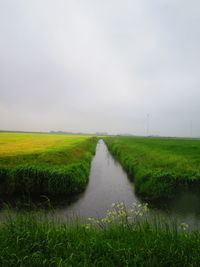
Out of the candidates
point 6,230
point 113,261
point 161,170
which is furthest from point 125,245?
point 161,170

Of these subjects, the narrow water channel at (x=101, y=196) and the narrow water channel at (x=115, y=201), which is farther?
the narrow water channel at (x=101, y=196)

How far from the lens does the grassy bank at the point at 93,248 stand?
2412 mm

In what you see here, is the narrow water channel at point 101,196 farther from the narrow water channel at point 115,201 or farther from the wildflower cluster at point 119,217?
the wildflower cluster at point 119,217

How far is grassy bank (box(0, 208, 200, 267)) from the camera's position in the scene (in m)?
2.41

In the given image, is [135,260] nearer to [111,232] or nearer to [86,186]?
[111,232]

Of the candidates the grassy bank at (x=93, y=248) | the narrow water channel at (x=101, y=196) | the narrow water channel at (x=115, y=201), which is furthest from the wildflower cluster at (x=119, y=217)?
the narrow water channel at (x=101, y=196)

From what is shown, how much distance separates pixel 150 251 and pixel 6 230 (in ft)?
12.2

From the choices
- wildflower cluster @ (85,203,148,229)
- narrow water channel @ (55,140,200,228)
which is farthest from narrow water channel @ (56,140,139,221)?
wildflower cluster @ (85,203,148,229)

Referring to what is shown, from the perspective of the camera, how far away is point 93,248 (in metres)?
2.86

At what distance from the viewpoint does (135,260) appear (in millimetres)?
2355

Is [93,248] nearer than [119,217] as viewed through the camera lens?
Yes

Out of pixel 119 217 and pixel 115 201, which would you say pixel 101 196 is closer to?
pixel 115 201

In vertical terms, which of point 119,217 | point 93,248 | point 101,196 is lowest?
point 101,196

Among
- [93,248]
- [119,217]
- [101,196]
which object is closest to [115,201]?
[101,196]
